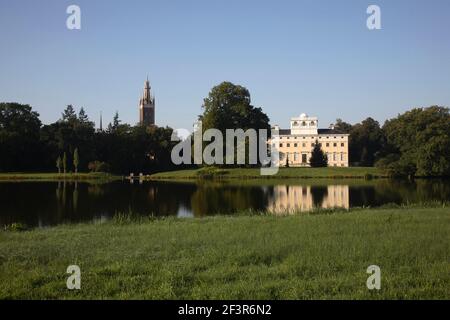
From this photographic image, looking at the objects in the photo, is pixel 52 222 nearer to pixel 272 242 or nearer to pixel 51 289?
pixel 272 242

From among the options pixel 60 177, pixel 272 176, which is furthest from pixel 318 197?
pixel 60 177

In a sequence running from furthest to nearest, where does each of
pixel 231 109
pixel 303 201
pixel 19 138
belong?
1. pixel 19 138
2. pixel 231 109
3. pixel 303 201

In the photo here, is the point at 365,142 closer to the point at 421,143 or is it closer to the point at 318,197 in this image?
the point at 421,143

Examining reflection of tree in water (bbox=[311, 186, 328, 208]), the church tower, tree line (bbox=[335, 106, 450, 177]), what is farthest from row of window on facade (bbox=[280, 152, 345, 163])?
the church tower

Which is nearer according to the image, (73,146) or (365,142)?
(73,146)

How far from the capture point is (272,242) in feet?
28.9

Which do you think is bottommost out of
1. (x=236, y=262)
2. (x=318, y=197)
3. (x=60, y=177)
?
(x=318, y=197)

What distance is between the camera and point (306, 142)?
84500 millimetres

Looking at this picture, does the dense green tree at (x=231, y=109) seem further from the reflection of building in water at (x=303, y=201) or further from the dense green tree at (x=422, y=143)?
the reflection of building in water at (x=303, y=201)

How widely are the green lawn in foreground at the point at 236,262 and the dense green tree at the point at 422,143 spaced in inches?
1775

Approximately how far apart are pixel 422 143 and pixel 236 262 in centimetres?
5256

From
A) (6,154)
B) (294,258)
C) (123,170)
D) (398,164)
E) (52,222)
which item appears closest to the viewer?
(294,258)
